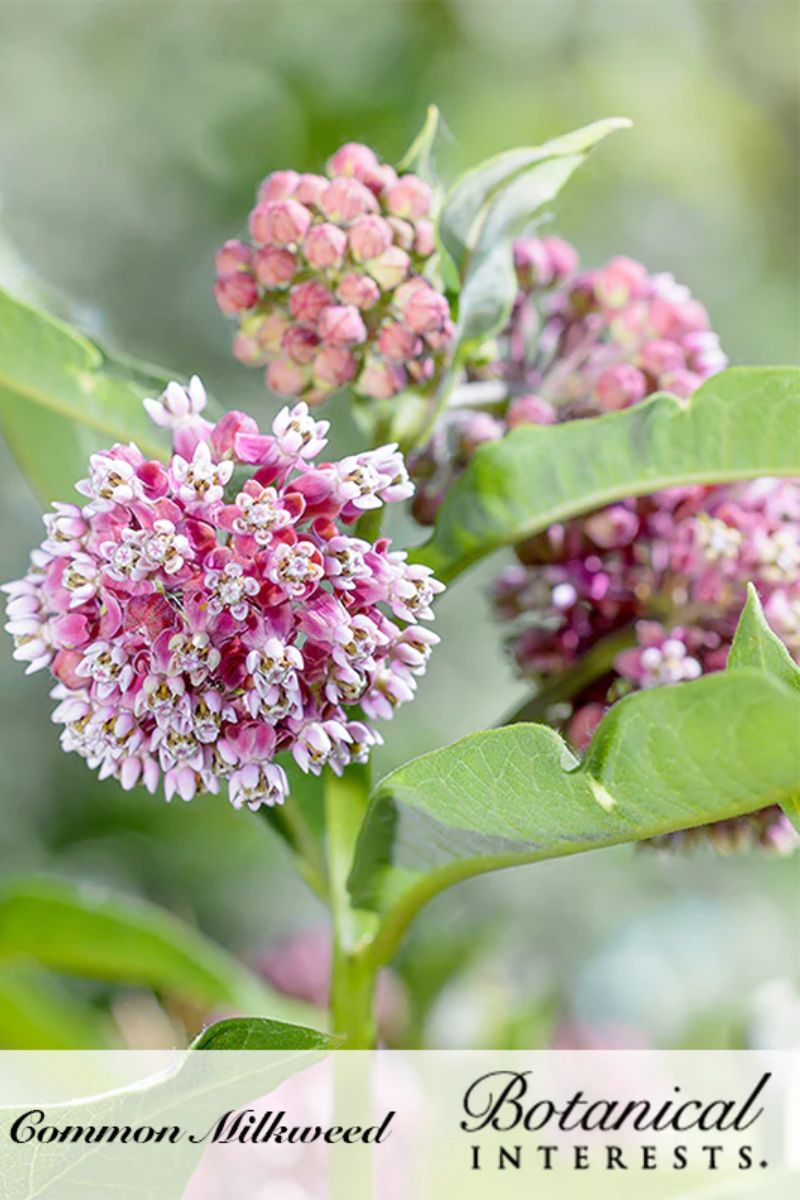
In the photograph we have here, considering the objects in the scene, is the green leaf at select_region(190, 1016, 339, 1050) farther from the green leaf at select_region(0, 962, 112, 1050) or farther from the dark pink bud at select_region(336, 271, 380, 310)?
the green leaf at select_region(0, 962, 112, 1050)

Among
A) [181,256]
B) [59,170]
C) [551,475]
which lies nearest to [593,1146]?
[551,475]

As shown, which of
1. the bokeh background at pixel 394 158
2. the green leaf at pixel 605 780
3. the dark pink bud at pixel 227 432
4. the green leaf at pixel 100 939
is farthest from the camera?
the bokeh background at pixel 394 158

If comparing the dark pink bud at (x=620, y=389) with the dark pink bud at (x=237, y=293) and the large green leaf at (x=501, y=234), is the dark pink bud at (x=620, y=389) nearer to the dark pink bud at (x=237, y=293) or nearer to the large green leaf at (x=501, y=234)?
the large green leaf at (x=501, y=234)

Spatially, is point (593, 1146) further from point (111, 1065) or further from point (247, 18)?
point (247, 18)

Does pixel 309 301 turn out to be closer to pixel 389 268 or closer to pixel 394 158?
pixel 389 268

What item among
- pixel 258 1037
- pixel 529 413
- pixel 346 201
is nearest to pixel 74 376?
pixel 346 201

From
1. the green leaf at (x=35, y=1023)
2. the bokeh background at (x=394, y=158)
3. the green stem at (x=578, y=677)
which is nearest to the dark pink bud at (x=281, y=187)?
the green stem at (x=578, y=677)
